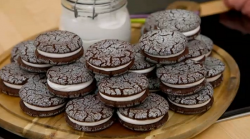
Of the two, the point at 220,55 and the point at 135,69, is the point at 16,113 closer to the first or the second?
the point at 135,69

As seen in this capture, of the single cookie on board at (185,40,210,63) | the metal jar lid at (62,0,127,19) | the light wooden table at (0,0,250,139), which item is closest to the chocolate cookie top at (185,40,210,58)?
the single cookie on board at (185,40,210,63)

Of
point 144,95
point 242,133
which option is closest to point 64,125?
point 144,95

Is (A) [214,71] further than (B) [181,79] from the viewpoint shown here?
Yes

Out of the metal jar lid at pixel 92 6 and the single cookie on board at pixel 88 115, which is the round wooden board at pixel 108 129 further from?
the metal jar lid at pixel 92 6

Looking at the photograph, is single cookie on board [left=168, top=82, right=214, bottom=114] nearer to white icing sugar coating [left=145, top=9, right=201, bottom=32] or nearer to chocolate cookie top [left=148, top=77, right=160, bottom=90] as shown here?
chocolate cookie top [left=148, top=77, right=160, bottom=90]

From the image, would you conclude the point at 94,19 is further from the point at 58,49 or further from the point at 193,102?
the point at 193,102

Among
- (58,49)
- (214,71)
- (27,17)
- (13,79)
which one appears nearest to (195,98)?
(214,71)
